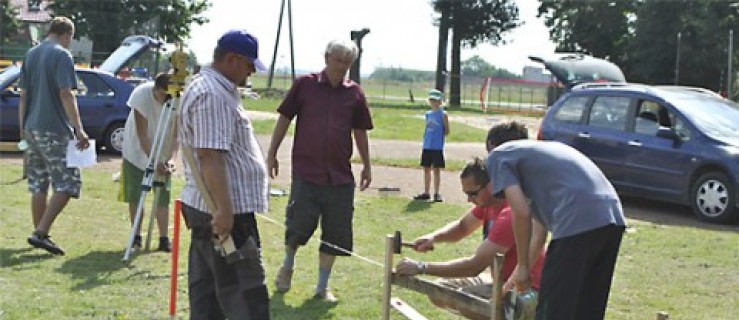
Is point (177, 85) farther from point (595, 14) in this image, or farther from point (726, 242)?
point (595, 14)

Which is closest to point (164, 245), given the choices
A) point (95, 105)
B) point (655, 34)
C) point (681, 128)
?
point (681, 128)

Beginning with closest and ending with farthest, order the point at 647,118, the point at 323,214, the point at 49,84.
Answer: the point at 323,214 → the point at 49,84 → the point at 647,118

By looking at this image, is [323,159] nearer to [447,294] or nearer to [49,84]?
[447,294]

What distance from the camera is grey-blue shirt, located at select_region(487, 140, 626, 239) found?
4.50 m

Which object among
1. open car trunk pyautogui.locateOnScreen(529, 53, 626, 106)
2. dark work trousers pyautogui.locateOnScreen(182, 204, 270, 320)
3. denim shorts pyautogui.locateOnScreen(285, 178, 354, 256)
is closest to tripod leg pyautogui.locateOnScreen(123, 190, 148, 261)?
denim shorts pyautogui.locateOnScreen(285, 178, 354, 256)

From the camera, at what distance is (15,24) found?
4519 centimetres

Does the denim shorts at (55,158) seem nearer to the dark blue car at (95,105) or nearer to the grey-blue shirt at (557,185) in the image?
the grey-blue shirt at (557,185)

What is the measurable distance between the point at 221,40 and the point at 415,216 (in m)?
6.98

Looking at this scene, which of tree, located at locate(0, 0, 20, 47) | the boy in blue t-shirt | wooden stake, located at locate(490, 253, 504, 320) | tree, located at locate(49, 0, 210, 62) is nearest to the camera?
wooden stake, located at locate(490, 253, 504, 320)

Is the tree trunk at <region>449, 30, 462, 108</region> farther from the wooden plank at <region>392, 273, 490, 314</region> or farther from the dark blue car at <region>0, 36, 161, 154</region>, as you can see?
the wooden plank at <region>392, 273, 490, 314</region>

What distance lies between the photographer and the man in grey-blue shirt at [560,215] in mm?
4492

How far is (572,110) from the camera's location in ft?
45.0

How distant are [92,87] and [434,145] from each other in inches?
267

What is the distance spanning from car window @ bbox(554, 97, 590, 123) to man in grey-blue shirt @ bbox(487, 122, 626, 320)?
9.15 m
